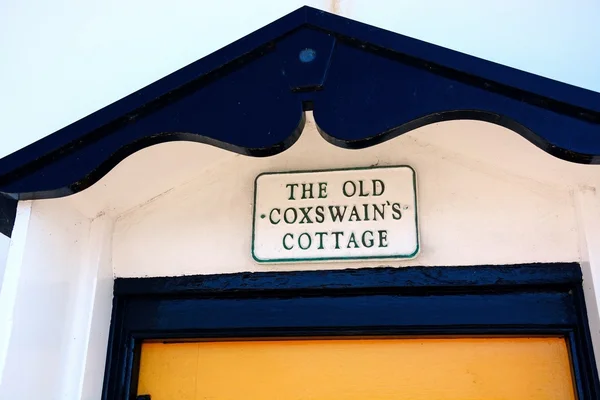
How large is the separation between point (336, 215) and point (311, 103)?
1.68 feet

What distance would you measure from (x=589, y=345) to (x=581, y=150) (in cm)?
66

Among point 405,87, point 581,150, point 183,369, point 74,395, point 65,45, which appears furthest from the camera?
point 65,45

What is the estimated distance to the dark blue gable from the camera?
1486mm

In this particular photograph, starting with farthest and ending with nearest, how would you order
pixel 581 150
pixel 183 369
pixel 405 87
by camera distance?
1. pixel 183 369
2. pixel 405 87
3. pixel 581 150

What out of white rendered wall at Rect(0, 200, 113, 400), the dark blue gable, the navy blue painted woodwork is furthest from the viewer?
the navy blue painted woodwork

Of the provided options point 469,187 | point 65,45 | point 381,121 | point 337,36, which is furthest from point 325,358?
point 65,45

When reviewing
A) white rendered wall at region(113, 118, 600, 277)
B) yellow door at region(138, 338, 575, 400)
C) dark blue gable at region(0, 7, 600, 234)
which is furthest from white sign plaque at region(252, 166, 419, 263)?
dark blue gable at region(0, 7, 600, 234)

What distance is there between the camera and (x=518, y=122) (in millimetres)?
1475

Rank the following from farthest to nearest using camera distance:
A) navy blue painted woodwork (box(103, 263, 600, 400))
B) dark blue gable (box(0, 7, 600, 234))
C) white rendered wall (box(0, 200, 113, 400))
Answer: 1. navy blue painted woodwork (box(103, 263, 600, 400))
2. white rendered wall (box(0, 200, 113, 400))
3. dark blue gable (box(0, 7, 600, 234))

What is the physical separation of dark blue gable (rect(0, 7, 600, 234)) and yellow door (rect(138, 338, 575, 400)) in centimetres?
69

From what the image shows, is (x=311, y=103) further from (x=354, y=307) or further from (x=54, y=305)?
(x=54, y=305)

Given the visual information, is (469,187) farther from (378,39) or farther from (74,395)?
(74,395)

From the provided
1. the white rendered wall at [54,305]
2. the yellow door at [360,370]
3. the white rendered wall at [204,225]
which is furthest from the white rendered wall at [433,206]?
the yellow door at [360,370]

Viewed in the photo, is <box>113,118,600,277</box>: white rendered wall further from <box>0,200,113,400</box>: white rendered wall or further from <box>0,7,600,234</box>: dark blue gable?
Answer: <box>0,7,600,234</box>: dark blue gable
